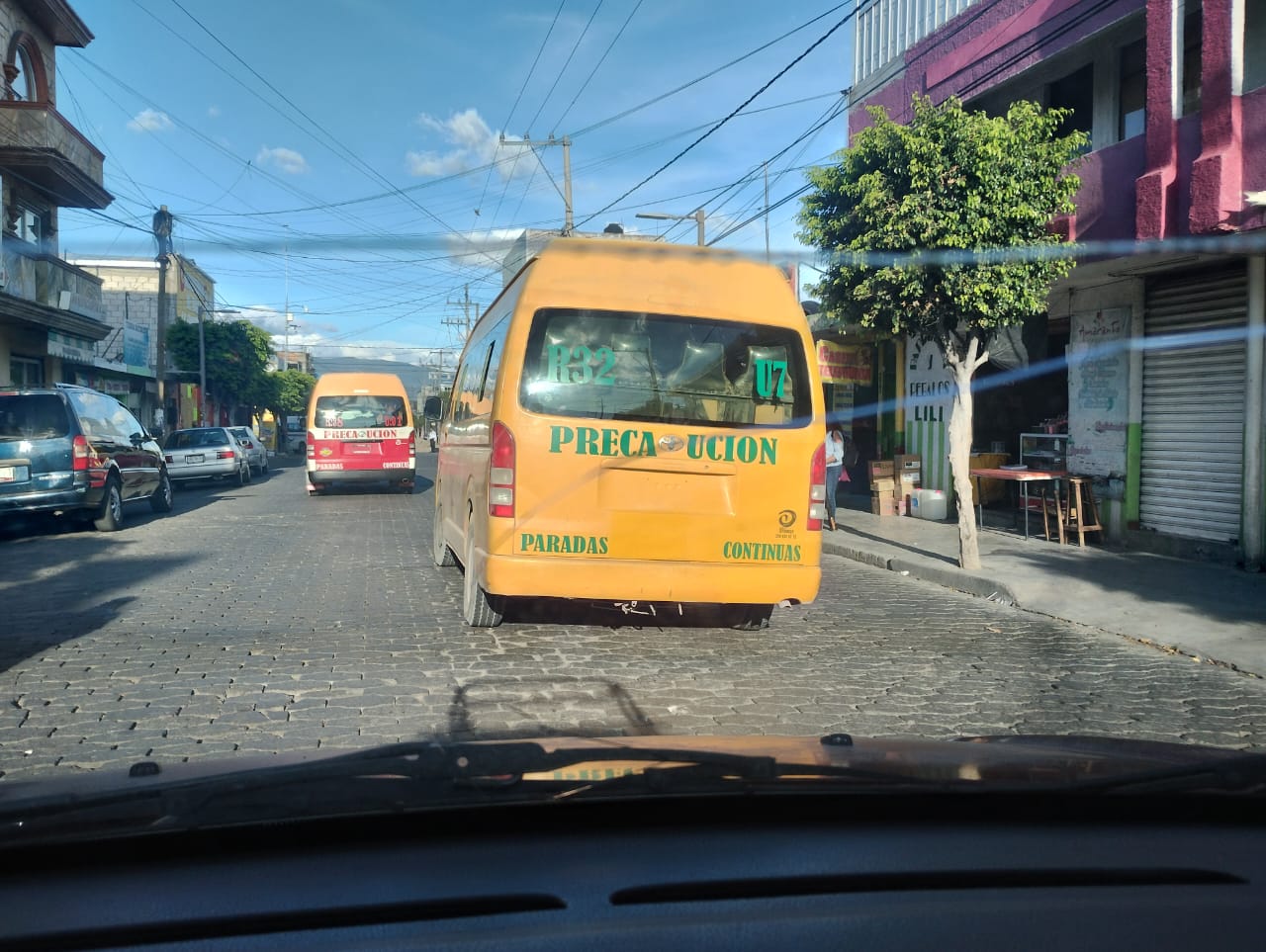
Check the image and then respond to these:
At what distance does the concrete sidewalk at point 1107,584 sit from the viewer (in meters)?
7.30

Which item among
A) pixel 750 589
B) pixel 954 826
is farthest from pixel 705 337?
pixel 954 826

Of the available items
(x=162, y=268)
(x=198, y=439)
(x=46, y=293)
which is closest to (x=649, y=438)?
(x=198, y=439)

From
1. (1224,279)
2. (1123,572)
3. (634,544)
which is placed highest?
(1224,279)

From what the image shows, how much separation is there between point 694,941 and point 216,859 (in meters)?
0.96

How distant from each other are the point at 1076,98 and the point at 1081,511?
5210 mm

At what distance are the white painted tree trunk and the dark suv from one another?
10280 millimetres

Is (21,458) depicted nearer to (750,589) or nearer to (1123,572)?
(750,589)

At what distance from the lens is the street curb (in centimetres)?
902

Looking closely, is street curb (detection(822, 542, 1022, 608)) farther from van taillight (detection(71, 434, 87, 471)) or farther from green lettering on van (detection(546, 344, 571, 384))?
van taillight (detection(71, 434, 87, 471))

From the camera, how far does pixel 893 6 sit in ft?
51.4

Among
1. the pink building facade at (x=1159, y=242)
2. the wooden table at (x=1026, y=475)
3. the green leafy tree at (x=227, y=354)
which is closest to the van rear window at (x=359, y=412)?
the wooden table at (x=1026, y=475)

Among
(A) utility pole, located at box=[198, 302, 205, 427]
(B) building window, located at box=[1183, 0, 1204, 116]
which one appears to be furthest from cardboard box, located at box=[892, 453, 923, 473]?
(A) utility pole, located at box=[198, 302, 205, 427]

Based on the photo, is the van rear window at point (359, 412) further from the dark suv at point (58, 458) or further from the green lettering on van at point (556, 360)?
the green lettering on van at point (556, 360)

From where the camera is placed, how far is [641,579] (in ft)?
19.5
